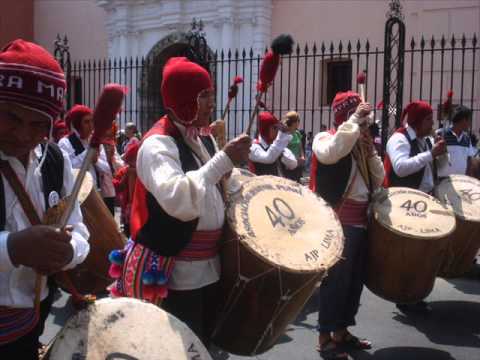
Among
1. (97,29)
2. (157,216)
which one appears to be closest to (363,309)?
(157,216)

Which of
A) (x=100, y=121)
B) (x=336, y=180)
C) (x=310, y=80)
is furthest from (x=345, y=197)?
(x=310, y=80)

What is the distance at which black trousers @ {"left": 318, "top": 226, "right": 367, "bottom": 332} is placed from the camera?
4.19 m

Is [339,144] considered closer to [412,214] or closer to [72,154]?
[412,214]

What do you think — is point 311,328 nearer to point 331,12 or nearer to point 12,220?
point 12,220

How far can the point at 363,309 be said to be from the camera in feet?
17.9

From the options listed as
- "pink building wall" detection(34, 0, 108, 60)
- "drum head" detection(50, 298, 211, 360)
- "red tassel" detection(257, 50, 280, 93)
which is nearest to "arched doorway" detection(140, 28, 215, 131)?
"pink building wall" detection(34, 0, 108, 60)

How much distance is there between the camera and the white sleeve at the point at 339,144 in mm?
3996

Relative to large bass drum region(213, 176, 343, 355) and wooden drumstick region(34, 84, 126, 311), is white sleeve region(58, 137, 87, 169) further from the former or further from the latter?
wooden drumstick region(34, 84, 126, 311)

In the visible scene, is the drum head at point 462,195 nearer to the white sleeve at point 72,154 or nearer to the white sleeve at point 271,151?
the white sleeve at point 271,151

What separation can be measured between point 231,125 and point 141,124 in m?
2.81

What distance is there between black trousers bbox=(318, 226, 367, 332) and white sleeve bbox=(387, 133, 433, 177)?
1.00 meters

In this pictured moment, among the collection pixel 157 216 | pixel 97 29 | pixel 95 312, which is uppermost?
pixel 97 29

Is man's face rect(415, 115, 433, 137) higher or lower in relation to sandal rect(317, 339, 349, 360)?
higher

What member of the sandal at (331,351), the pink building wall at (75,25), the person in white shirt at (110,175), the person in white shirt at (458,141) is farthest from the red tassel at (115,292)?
the pink building wall at (75,25)
